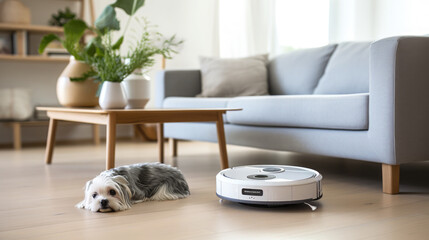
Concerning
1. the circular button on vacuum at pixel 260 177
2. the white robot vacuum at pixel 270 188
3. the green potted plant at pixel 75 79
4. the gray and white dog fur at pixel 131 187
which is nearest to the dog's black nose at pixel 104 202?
the gray and white dog fur at pixel 131 187

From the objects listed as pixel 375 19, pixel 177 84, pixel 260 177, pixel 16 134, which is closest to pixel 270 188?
pixel 260 177

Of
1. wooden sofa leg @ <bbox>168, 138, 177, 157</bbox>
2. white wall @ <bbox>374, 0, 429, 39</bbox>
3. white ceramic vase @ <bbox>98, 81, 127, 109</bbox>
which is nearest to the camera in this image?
white ceramic vase @ <bbox>98, 81, 127, 109</bbox>

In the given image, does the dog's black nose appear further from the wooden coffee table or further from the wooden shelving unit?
the wooden shelving unit

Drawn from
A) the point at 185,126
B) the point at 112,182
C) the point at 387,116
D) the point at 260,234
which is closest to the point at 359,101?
the point at 387,116

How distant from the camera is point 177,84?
11.8 ft

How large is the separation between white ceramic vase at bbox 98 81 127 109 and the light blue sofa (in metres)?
0.73

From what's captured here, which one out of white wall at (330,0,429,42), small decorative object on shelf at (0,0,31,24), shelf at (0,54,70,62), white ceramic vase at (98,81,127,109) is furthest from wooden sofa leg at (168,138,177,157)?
white wall at (330,0,429,42)

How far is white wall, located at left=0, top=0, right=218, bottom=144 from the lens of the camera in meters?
4.48

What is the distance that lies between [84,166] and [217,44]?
8.79 feet

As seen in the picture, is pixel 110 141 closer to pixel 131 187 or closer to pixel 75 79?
pixel 131 187

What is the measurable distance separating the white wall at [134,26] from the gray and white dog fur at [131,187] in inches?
117

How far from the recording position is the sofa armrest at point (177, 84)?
3.54 metres

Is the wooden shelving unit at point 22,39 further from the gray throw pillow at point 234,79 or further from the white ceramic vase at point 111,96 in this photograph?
the white ceramic vase at point 111,96

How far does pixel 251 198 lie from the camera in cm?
168
